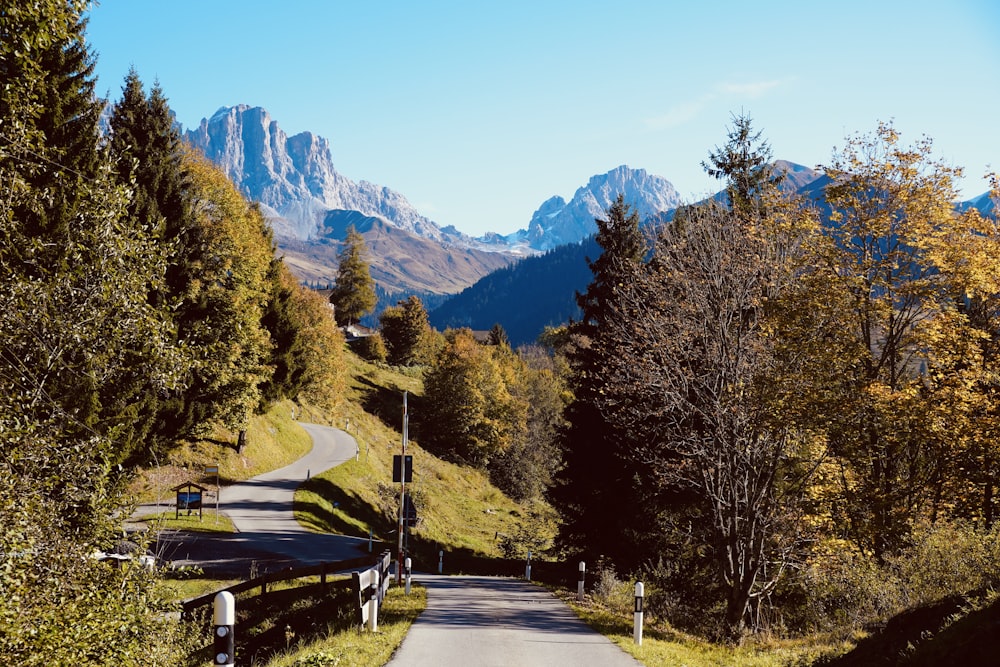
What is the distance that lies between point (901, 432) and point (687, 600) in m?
9.02

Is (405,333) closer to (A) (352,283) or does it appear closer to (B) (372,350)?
(B) (372,350)

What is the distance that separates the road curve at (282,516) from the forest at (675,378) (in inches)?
216

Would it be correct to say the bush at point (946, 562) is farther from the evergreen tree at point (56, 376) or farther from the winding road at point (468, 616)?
the evergreen tree at point (56, 376)

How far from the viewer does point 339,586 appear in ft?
68.4

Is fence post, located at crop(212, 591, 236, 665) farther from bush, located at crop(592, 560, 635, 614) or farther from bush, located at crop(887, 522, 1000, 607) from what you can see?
bush, located at crop(592, 560, 635, 614)

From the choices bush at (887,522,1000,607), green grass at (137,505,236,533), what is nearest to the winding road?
green grass at (137,505,236,533)

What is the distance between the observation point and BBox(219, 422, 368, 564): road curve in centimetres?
2865

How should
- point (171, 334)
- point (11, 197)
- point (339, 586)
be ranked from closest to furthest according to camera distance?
point (11, 197), point (171, 334), point (339, 586)

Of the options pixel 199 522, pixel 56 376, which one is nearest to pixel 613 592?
pixel 56 376

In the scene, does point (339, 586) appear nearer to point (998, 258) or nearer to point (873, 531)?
point (873, 531)

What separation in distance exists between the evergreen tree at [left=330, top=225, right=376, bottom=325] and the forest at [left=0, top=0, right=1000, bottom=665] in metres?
61.7

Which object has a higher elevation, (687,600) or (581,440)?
(581,440)

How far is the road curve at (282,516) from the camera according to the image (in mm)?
28655

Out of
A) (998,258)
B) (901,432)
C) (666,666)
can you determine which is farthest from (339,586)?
(998,258)
